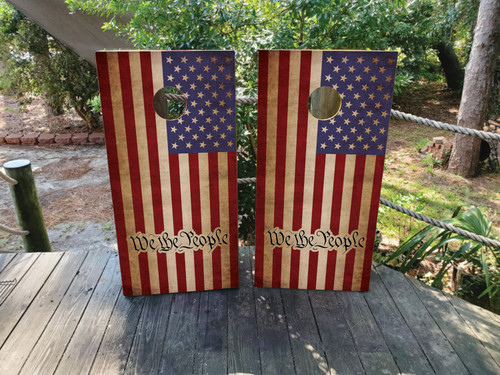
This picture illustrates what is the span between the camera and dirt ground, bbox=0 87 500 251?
4.41m

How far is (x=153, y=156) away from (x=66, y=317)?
0.85 m

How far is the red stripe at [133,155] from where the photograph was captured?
1710 mm

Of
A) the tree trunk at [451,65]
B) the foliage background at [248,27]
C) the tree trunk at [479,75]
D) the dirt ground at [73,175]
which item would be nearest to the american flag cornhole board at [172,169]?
the foliage background at [248,27]

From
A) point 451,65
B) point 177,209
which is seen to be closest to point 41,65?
point 177,209

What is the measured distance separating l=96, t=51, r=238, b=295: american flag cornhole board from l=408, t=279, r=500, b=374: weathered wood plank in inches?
37.5

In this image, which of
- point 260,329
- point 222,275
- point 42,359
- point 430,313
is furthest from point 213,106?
point 430,313

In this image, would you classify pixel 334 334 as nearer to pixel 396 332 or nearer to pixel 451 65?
pixel 396 332

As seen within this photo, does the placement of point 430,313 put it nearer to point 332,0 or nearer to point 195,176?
point 195,176

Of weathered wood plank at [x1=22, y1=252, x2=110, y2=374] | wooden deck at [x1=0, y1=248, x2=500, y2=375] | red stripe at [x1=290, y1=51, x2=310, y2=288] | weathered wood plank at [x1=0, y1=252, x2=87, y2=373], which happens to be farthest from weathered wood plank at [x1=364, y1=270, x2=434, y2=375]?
weathered wood plank at [x1=0, y1=252, x2=87, y2=373]

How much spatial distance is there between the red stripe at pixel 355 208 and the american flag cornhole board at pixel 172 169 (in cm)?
55

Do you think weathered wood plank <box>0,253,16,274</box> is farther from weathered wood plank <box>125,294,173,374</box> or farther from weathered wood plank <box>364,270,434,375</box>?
weathered wood plank <box>364,270,434,375</box>

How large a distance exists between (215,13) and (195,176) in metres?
1.13

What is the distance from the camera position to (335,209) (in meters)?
1.95

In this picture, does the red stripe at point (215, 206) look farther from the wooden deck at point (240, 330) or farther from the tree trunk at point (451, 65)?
the tree trunk at point (451, 65)
